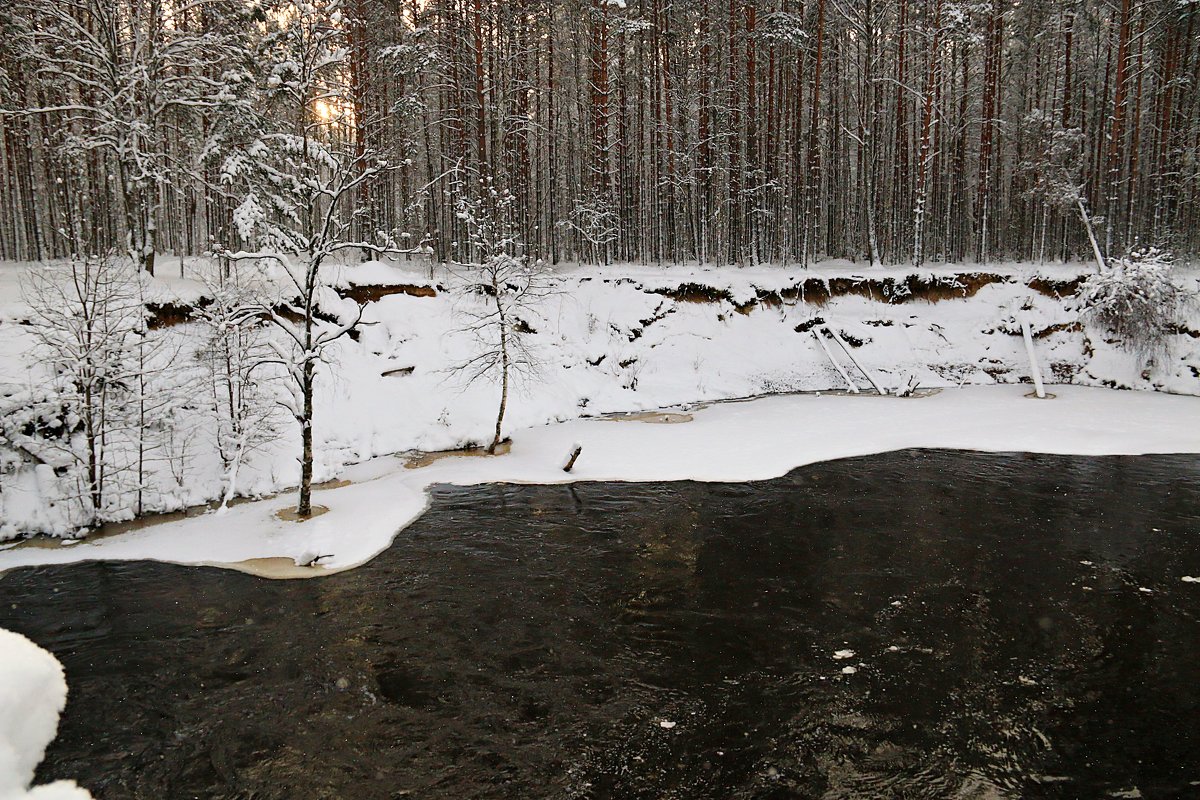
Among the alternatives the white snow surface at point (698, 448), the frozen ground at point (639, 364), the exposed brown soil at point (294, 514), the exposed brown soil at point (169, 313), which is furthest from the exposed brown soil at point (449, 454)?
the exposed brown soil at point (169, 313)

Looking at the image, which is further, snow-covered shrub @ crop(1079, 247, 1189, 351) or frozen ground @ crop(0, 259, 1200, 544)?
snow-covered shrub @ crop(1079, 247, 1189, 351)

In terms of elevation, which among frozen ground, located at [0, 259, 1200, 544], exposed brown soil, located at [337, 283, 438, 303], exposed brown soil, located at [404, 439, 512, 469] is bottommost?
exposed brown soil, located at [404, 439, 512, 469]

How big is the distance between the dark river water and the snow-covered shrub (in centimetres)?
1259

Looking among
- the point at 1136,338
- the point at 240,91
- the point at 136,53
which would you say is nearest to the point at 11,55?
the point at 136,53

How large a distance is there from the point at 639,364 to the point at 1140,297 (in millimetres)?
17517

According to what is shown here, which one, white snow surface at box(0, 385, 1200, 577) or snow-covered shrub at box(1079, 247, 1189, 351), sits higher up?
snow-covered shrub at box(1079, 247, 1189, 351)

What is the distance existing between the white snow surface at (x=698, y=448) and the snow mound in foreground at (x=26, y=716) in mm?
3947

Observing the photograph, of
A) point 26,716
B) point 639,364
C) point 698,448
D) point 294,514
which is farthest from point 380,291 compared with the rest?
point 26,716

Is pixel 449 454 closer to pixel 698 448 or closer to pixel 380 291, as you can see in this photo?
pixel 698 448

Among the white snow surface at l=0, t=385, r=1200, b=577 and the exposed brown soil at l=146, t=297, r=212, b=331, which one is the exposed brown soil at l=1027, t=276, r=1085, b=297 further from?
the exposed brown soil at l=146, t=297, r=212, b=331

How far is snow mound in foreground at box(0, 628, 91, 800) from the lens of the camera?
20.3 ft

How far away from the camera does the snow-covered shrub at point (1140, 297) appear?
2239 centimetres

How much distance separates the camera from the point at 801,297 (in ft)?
91.2

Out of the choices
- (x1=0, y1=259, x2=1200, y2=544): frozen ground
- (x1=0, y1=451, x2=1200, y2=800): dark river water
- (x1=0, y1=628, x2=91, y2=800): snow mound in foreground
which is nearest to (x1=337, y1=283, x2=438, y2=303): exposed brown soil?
(x1=0, y1=259, x2=1200, y2=544): frozen ground
